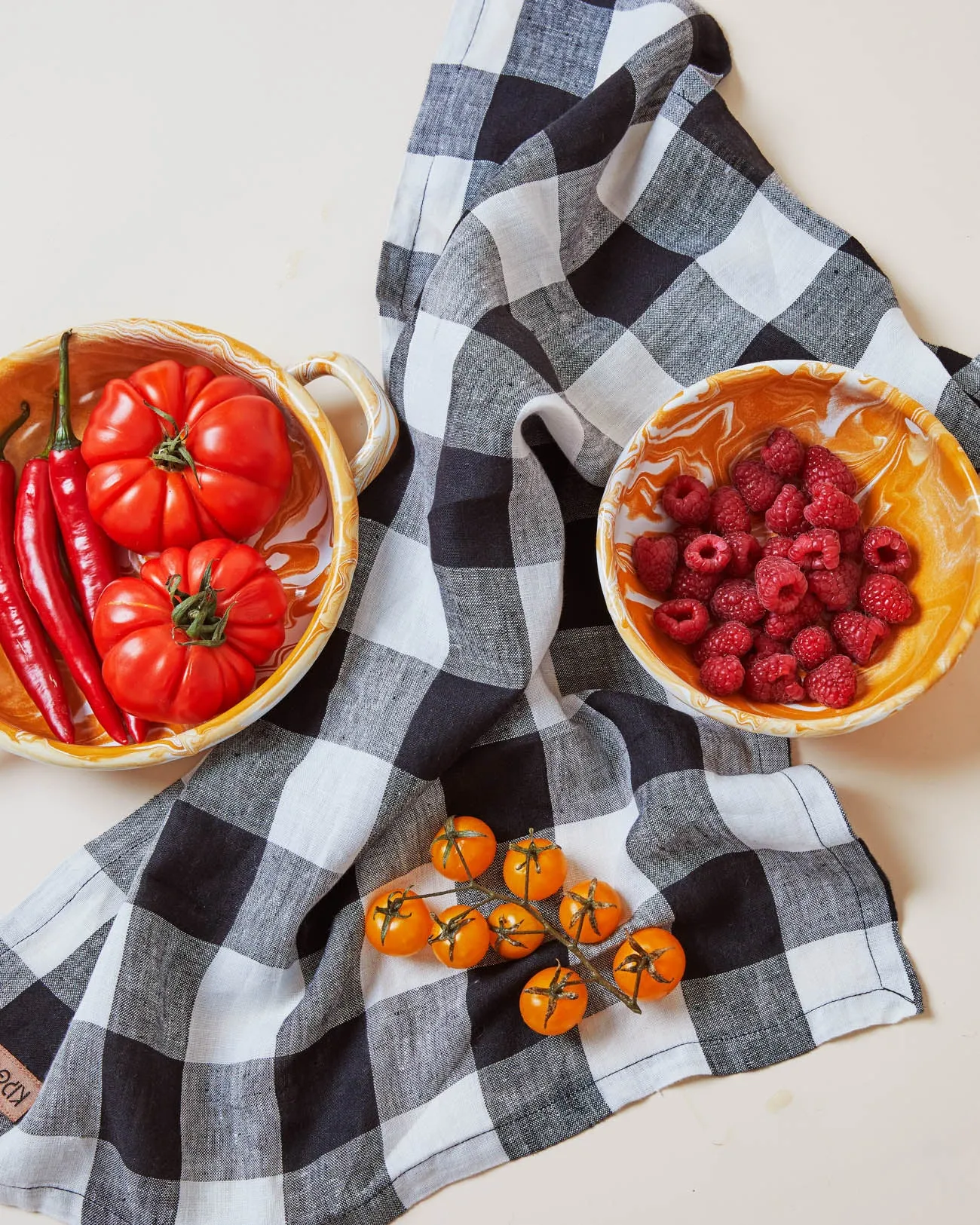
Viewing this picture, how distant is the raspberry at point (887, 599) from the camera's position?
120 centimetres

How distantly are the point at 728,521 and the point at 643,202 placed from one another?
445 millimetres

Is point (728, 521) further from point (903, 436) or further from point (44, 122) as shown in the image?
point (44, 122)

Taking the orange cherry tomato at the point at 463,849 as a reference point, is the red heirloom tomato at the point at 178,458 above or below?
above

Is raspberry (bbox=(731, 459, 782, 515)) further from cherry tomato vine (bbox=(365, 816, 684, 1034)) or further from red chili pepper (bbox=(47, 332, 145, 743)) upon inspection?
red chili pepper (bbox=(47, 332, 145, 743))

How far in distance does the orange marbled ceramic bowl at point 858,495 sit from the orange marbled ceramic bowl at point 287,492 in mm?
310

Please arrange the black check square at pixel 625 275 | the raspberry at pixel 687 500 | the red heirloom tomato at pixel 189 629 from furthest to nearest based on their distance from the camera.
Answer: the black check square at pixel 625 275
the raspberry at pixel 687 500
the red heirloom tomato at pixel 189 629

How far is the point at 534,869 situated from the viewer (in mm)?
1179

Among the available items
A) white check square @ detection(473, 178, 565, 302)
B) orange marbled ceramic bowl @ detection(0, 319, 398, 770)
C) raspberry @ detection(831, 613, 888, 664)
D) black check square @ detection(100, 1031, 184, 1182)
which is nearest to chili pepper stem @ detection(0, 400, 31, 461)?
orange marbled ceramic bowl @ detection(0, 319, 398, 770)

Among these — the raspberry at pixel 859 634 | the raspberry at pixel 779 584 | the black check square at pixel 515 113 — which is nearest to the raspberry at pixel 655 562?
the raspberry at pixel 779 584

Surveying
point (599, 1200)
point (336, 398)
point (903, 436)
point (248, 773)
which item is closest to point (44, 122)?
point (336, 398)

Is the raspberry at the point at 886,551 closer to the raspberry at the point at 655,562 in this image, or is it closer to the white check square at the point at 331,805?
the raspberry at the point at 655,562

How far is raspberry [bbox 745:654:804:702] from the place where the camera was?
3.86ft

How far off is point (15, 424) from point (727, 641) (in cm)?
92

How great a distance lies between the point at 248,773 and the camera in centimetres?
124
